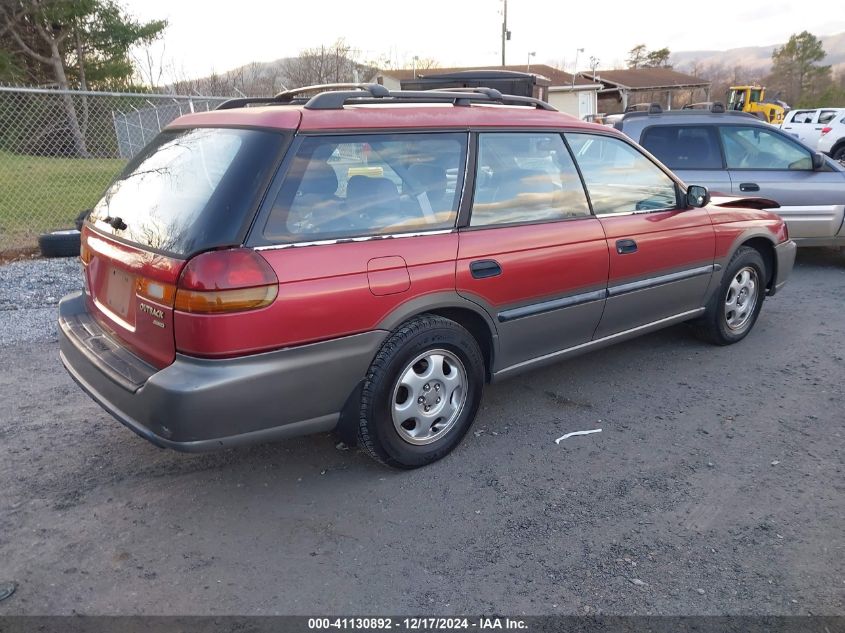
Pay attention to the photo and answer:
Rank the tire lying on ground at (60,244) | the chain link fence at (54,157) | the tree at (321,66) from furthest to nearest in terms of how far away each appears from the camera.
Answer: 1. the tree at (321,66)
2. the chain link fence at (54,157)
3. the tire lying on ground at (60,244)

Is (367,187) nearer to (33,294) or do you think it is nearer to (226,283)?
(226,283)

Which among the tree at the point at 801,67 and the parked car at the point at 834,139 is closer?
the parked car at the point at 834,139

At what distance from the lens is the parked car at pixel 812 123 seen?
19547 mm

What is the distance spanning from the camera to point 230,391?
99.9 inches

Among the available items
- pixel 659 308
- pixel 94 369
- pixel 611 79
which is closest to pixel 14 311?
pixel 94 369

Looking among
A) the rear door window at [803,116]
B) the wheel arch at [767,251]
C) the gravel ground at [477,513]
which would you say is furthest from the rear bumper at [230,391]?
the rear door window at [803,116]

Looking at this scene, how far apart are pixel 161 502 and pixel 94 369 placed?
0.69 m

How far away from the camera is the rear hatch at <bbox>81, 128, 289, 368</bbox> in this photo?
2607 millimetres

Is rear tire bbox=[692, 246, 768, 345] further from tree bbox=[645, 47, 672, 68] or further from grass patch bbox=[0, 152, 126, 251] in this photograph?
tree bbox=[645, 47, 672, 68]

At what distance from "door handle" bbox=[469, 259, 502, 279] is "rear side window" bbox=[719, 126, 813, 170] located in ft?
Answer: 15.8

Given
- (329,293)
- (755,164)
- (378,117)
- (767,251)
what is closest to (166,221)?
(329,293)

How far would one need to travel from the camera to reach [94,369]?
297 centimetres

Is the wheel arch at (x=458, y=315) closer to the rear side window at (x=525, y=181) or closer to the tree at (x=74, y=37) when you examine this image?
the rear side window at (x=525, y=181)

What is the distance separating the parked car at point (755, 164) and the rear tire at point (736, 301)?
81.3 inches
